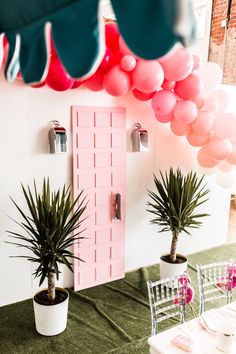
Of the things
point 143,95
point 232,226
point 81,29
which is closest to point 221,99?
point 143,95

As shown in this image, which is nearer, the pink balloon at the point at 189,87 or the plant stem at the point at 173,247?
the pink balloon at the point at 189,87

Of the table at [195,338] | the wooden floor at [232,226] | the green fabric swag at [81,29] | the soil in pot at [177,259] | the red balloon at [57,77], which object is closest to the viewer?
the green fabric swag at [81,29]

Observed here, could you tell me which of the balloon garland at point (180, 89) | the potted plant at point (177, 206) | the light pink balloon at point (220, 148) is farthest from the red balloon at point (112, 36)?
the potted plant at point (177, 206)

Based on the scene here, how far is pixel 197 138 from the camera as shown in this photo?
3.57 meters

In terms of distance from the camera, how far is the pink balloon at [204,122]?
3.39 meters

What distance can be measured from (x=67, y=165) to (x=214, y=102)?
1696mm

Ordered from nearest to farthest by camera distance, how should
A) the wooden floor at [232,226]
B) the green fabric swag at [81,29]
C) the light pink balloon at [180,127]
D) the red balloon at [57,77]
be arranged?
1. the green fabric swag at [81,29]
2. the red balloon at [57,77]
3. the light pink balloon at [180,127]
4. the wooden floor at [232,226]

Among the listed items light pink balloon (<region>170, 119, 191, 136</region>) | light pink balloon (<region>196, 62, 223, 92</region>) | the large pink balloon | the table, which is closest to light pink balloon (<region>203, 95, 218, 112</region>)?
light pink balloon (<region>196, 62, 223, 92</region>)

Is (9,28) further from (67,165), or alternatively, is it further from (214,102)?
(214,102)

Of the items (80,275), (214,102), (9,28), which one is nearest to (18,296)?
(80,275)

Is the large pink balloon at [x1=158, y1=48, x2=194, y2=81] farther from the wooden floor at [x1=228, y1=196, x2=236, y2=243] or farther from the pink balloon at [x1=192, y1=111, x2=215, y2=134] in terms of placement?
the wooden floor at [x1=228, y1=196, x2=236, y2=243]

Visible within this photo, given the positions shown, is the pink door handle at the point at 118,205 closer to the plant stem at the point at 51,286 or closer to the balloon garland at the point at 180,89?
the balloon garland at the point at 180,89

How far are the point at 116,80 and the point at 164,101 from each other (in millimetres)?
634

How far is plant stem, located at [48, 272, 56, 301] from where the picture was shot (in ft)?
9.61
